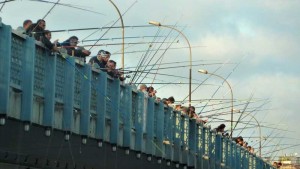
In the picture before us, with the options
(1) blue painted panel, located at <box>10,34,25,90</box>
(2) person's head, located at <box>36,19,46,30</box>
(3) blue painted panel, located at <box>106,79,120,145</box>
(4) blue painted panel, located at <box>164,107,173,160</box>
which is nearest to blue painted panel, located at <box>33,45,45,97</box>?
(1) blue painted panel, located at <box>10,34,25,90</box>

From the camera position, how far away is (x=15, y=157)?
59.3 feet

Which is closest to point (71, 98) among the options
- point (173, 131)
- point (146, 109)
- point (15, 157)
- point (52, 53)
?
point (52, 53)

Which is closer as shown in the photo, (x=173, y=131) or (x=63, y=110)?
(x=63, y=110)

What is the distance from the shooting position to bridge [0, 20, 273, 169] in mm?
18281

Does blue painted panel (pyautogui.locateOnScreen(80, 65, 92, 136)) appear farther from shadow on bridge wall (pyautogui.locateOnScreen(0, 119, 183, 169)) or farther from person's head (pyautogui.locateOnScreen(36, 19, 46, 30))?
person's head (pyautogui.locateOnScreen(36, 19, 46, 30))

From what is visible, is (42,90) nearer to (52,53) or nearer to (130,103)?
(52,53)

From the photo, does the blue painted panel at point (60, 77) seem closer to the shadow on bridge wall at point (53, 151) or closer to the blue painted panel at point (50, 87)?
the blue painted panel at point (50, 87)

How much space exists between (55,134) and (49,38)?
249 centimetres

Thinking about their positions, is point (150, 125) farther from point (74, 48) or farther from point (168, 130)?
point (74, 48)

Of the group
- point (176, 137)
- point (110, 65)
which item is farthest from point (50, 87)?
point (176, 137)

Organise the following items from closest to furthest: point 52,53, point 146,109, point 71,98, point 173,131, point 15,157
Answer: point 15,157 < point 52,53 < point 71,98 < point 146,109 < point 173,131

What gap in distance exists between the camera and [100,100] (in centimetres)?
2272

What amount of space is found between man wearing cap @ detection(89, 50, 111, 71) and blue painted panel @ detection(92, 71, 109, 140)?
22 cm

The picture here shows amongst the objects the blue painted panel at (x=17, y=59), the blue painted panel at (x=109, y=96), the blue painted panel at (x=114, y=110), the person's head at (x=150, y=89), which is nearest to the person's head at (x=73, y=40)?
the blue painted panel at (x=17, y=59)
